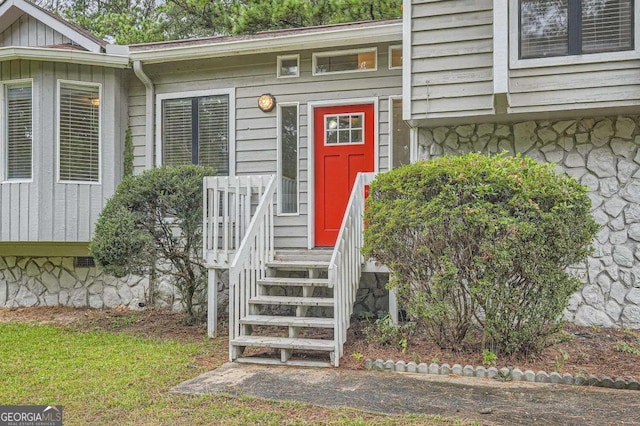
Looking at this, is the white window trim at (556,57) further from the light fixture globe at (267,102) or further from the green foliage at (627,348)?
the light fixture globe at (267,102)

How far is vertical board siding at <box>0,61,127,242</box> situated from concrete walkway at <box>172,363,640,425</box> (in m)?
3.71

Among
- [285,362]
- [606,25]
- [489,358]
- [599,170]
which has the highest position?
[606,25]

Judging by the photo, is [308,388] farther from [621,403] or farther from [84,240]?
[84,240]

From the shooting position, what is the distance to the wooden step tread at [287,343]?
4.52 metres

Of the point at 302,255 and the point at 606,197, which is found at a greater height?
the point at 606,197

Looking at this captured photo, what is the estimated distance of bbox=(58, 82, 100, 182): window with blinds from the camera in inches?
273

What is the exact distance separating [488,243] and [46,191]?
18.2 feet

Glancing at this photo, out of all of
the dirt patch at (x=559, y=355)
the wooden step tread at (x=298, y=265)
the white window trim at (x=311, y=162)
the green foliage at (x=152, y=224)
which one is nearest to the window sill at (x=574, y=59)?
the white window trim at (x=311, y=162)

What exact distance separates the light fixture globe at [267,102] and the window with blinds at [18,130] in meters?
3.04

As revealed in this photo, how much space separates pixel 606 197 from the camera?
545 centimetres

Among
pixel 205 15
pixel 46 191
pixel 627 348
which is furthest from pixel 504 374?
pixel 205 15

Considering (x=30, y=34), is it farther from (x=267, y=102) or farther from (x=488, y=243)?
(x=488, y=243)

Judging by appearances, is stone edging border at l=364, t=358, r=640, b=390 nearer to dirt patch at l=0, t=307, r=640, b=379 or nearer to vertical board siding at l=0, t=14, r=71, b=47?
dirt patch at l=0, t=307, r=640, b=379

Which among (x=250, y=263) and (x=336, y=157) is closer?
(x=250, y=263)
